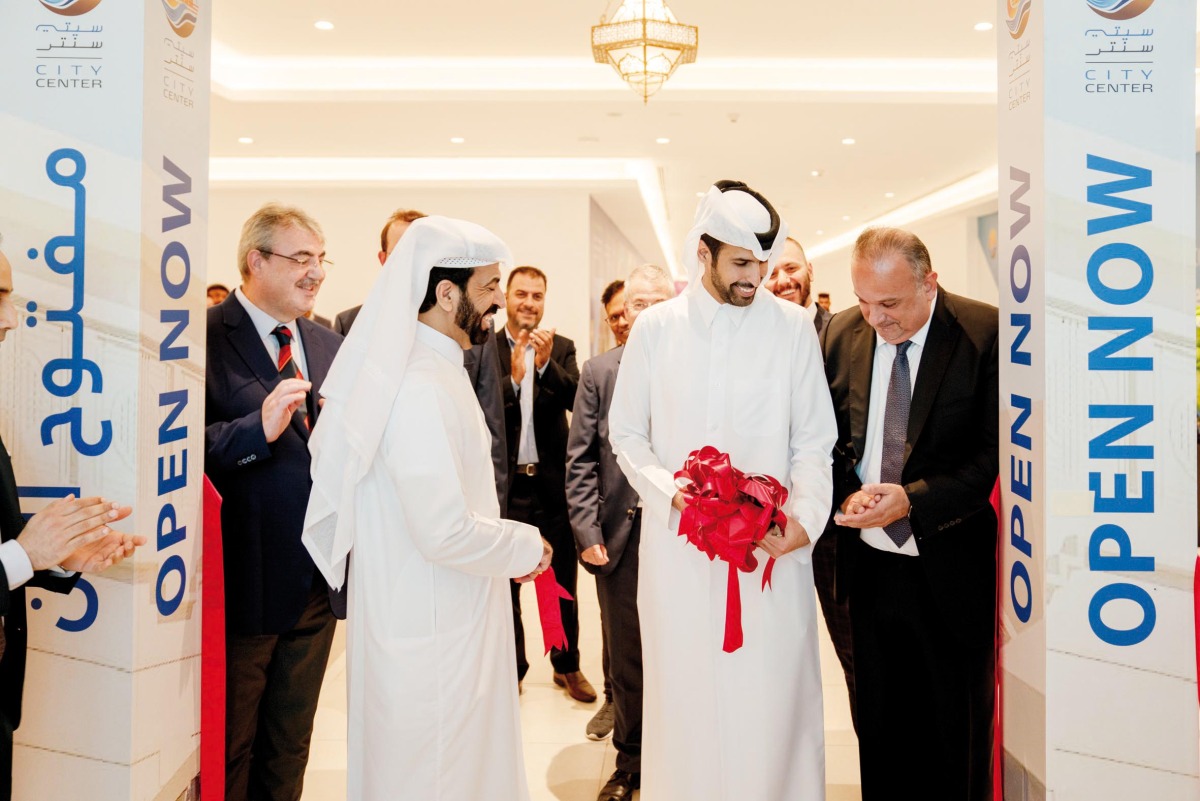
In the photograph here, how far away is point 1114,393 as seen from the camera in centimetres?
233

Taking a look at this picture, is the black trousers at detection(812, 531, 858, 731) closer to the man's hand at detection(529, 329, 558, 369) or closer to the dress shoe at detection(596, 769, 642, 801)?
the dress shoe at detection(596, 769, 642, 801)

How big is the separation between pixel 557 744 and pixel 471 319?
2404mm

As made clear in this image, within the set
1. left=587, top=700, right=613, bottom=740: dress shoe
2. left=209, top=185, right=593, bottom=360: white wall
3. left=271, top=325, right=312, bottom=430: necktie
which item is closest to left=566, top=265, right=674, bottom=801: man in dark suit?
left=587, top=700, right=613, bottom=740: dress shoe

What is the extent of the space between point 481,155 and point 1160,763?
9259 millimetres

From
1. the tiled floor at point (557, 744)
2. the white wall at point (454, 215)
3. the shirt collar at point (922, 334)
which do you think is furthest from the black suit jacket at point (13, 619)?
the white wall at point (454, 215)

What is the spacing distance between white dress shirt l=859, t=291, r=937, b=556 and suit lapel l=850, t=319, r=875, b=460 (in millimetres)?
15

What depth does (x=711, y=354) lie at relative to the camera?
286cm

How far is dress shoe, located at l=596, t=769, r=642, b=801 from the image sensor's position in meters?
3.49

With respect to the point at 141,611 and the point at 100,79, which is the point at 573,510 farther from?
the point at 100,79

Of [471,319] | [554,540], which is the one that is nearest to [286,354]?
[471,319]

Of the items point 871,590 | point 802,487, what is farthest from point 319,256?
point 871,590

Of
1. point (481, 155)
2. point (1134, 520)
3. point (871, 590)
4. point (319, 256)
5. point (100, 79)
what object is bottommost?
point (871, 590)

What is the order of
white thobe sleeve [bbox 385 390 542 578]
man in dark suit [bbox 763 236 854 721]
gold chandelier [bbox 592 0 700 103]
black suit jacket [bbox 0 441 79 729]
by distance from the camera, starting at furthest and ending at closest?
1. gold chandelier [bbox 592 0 700 103]
2. man in dark suit [bbox 763 236 854 721]
3. white thobe sleeve [bbox 385 390 542 578]
4. black suit jacket [bbox 0 441 79 729]

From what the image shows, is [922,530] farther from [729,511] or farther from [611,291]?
[611,291]
